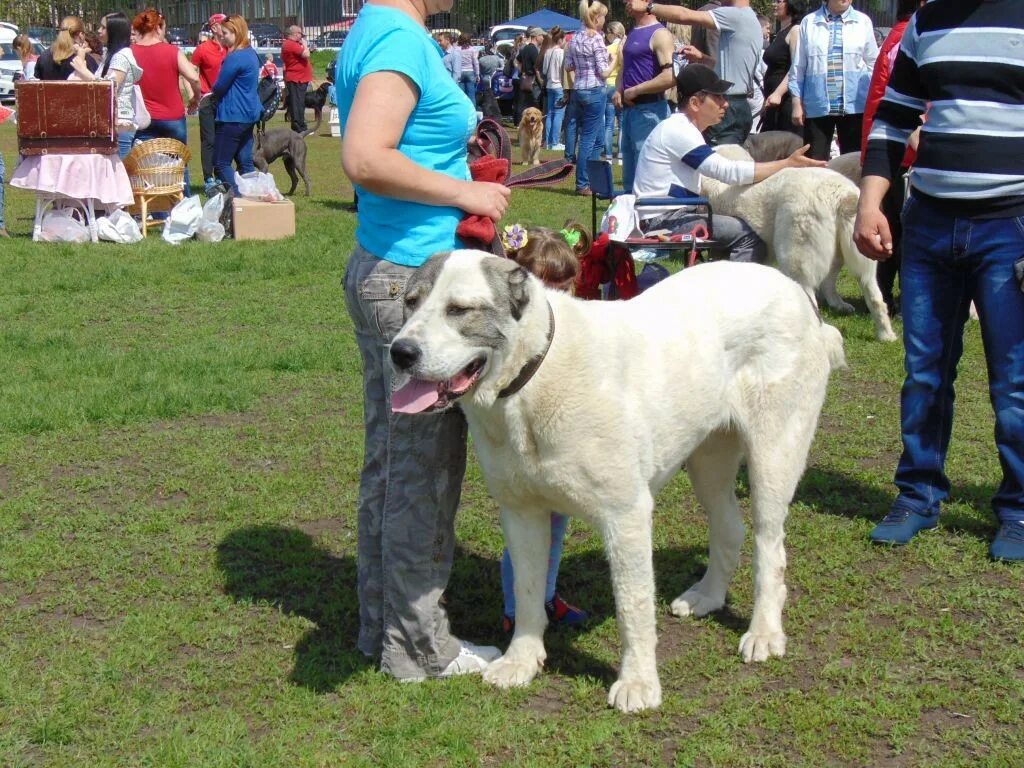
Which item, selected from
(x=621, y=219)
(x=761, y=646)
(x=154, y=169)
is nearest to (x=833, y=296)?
(x=621, y=219)

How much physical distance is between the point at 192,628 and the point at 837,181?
5.87 m

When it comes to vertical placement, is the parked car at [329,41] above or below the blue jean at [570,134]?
above

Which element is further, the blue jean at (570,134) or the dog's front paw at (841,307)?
the blue jean at (570,134)

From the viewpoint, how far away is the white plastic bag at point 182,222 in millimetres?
12250

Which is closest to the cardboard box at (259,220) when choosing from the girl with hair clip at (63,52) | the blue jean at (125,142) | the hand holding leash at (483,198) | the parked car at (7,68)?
the blue jean at (125,142)

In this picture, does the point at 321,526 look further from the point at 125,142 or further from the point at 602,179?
the point at 125,142

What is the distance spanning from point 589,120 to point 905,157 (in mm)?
8468

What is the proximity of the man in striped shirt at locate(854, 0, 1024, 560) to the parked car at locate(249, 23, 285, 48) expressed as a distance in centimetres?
3846

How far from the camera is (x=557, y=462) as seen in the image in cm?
334

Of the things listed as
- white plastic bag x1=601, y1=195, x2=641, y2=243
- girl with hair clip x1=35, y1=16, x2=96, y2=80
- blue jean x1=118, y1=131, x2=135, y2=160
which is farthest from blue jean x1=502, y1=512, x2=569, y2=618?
girl with hair clip x1=35, y1=16, x2=96, y2=80

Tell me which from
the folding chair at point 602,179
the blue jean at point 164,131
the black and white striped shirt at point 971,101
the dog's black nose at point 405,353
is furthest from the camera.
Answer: the blue jean at point 164,131

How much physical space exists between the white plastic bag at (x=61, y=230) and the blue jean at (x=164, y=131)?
5.15 feet

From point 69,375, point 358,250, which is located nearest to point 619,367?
point 358,250

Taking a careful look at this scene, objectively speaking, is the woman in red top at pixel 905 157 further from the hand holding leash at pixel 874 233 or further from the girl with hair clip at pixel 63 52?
the girl with hair clip at pixel 63 52
